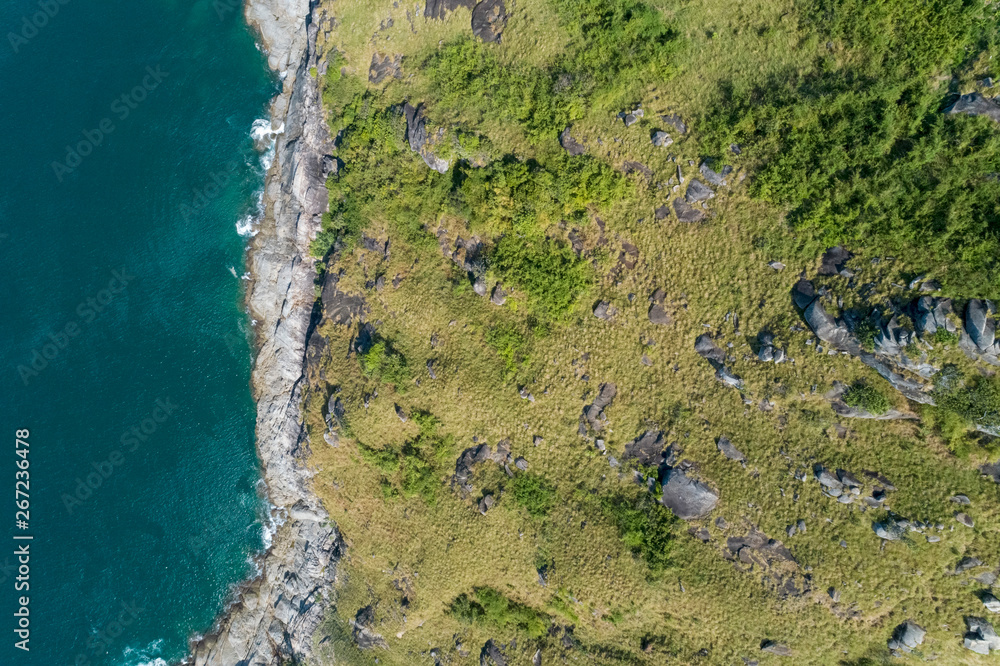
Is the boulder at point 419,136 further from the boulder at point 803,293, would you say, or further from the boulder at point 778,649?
the boulder at point 778,649

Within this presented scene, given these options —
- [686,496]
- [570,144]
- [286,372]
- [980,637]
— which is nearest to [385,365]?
[286,372]

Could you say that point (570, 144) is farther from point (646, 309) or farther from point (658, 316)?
Answer: point (658, 316)

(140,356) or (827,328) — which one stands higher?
(827,328)

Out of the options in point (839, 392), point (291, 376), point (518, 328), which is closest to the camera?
point (839, 392)

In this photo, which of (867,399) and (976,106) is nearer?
(976,106)

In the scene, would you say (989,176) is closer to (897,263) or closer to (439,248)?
(897,263)

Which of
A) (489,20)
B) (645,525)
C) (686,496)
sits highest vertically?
(489,20)

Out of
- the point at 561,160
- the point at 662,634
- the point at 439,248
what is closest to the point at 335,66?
the point at 439,248

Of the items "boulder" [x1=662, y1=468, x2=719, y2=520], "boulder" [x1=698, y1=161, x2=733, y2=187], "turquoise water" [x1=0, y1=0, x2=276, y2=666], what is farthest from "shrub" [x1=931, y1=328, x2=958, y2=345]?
"turquoise water" [x1=0, y1=0, x2=276, y2=666]
